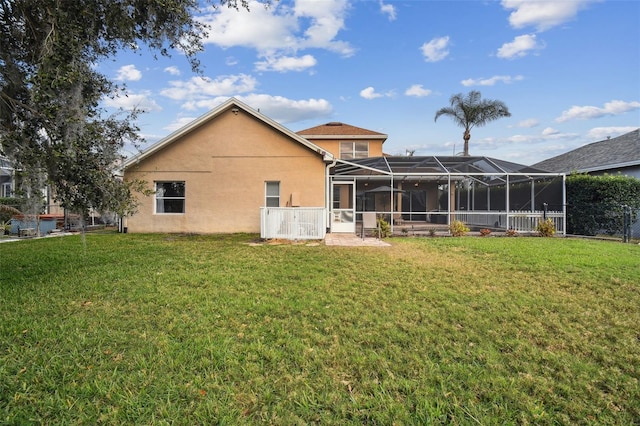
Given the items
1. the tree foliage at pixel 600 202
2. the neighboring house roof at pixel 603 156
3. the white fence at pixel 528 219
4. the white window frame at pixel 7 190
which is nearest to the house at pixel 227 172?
the white window frame at pixel 7 190

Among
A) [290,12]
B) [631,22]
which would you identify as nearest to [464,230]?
[631,22]

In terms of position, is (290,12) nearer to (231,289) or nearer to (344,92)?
(231,289)

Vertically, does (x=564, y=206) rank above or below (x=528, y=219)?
above

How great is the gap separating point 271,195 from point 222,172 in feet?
8.18

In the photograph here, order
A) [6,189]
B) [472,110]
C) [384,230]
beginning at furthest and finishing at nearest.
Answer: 1. [472,110]
2. [384,230]
3. [6,189]

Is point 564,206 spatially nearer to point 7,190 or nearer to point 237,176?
point 237,176

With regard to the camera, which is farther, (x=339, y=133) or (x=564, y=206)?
(x=339, y=133)

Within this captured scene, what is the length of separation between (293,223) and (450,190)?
396 inches

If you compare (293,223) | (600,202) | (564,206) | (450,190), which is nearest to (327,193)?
(293,223)

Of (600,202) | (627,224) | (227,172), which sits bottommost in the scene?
(627,224)

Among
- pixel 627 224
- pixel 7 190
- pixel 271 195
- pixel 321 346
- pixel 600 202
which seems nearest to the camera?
pixel 321 346

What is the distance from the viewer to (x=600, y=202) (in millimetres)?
14930

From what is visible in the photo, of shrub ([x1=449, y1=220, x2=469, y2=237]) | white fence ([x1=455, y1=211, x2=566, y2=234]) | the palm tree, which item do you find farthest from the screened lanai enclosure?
the palm tree

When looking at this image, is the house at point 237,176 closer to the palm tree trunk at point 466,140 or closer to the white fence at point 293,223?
the white fence at point 293,223
